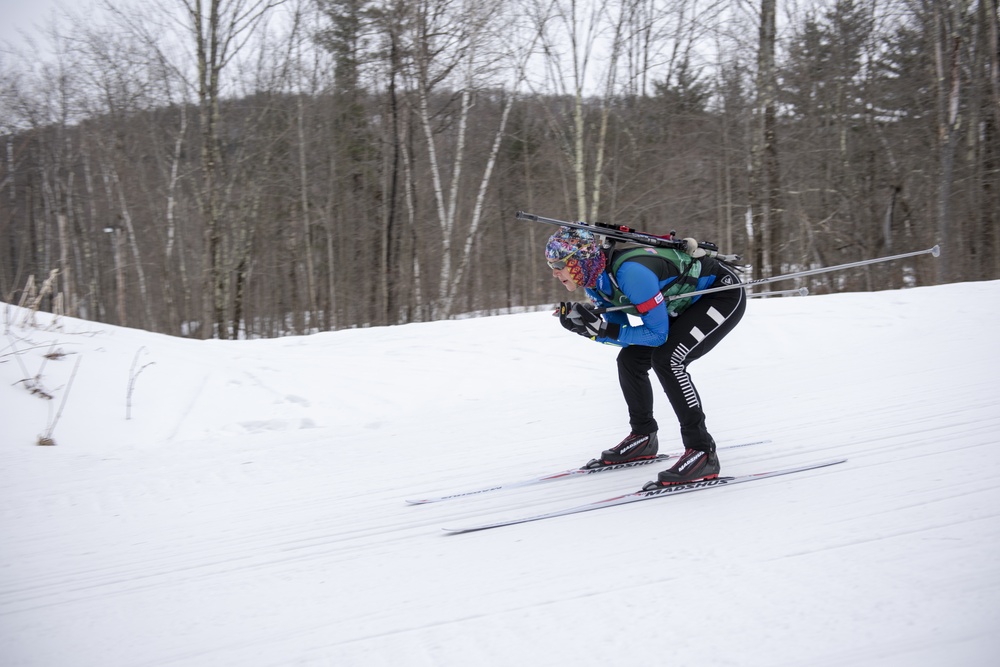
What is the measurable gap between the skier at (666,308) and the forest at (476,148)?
22.2 ft

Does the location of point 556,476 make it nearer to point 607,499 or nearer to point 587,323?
point 607,499

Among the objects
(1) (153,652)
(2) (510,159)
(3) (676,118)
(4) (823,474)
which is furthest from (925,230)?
(1) (153,652)

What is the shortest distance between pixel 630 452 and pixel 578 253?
1.46 metres

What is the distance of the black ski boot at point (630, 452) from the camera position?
179 inches

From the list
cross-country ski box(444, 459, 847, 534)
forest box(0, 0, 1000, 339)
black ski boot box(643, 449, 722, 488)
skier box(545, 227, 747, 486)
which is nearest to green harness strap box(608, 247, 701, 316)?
skier box(545, 227, 747, 486)

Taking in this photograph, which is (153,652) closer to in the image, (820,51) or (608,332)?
(608,332)

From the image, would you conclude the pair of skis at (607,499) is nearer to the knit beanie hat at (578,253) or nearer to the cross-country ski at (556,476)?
the cross-country ski at (556,476)

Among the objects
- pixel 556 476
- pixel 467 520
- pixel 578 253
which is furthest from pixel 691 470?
pixel 578 253

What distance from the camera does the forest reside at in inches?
573

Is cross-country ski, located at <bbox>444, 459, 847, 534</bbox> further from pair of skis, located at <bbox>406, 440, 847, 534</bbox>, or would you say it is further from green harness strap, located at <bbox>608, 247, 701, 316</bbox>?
green harness strap, located at <bbox>608, 247, 701, 316</bbox>

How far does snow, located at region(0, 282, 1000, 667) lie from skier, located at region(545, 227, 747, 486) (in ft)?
1.47

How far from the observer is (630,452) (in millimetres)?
4570

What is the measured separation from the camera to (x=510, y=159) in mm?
25938

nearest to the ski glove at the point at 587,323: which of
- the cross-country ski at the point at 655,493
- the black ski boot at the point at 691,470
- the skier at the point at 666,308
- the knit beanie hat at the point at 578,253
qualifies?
the skier at the point at 666,308
